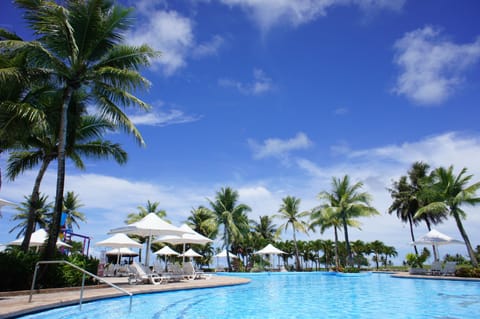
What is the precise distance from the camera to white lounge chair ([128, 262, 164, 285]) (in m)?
11.7

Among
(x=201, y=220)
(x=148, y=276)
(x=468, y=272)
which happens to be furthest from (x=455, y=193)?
(x=201, y=220)

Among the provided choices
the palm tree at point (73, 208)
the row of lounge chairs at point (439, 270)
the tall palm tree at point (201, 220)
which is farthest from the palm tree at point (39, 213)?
the row of lounge chairs at point (439, 270)

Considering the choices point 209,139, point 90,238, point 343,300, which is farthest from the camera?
point 90,238

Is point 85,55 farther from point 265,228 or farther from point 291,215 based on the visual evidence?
point 265,228

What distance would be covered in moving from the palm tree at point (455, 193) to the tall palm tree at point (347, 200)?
6.54 metres

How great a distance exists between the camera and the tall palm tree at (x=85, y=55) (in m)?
9.82

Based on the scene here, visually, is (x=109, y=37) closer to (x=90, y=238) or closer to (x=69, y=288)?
(x=69, y=288)

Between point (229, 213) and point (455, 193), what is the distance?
1883cm

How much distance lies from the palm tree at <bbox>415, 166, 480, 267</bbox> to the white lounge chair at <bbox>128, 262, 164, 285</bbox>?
17076 mm

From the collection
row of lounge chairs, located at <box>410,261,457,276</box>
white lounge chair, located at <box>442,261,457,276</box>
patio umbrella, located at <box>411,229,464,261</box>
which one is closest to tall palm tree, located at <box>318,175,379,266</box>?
row of lounge chairs, located at <box>410,261,457,276</box>

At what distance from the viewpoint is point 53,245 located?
9.16 m

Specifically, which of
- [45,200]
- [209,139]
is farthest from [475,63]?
[45,200]

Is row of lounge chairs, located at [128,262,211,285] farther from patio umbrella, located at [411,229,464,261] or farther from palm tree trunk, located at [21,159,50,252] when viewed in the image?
patio umbrella, located at [411,229,464,261]

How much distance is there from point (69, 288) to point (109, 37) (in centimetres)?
847
